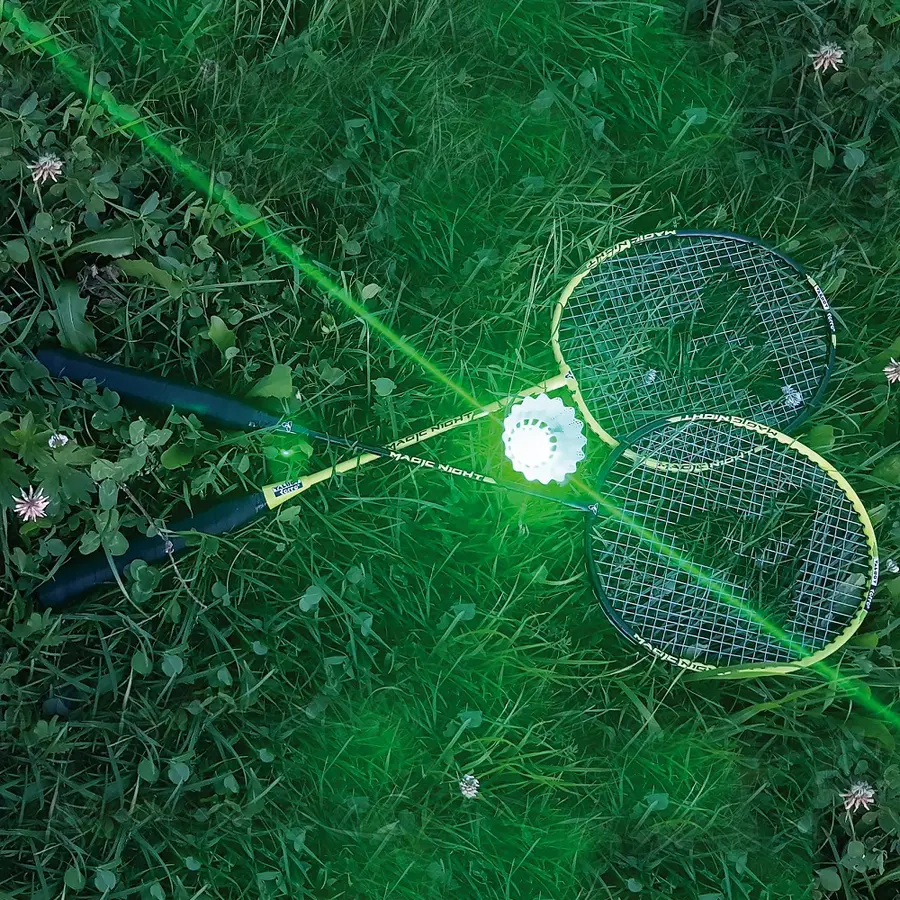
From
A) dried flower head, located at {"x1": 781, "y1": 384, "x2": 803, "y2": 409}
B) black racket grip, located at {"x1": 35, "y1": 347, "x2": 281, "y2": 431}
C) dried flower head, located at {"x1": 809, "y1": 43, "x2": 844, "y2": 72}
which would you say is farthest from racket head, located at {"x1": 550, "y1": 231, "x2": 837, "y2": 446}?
black racket grip, located at {"x1": 35, "y1": 347, "x2": 281, "y2": 431}

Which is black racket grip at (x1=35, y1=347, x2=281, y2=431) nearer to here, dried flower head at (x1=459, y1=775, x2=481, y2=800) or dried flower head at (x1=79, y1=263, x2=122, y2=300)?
dried flower head at (x1=79, y1=263, x2=122, y2=300)

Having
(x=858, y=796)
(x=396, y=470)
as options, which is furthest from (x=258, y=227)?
(x=858, y=796)

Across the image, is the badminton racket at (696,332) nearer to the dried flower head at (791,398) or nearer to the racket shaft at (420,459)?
the dried flower head at (791,398)

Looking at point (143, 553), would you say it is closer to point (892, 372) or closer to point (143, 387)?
point (143, 387)

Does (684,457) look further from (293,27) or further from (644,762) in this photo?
(293,27)

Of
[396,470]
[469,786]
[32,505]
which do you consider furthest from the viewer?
[396,470]
